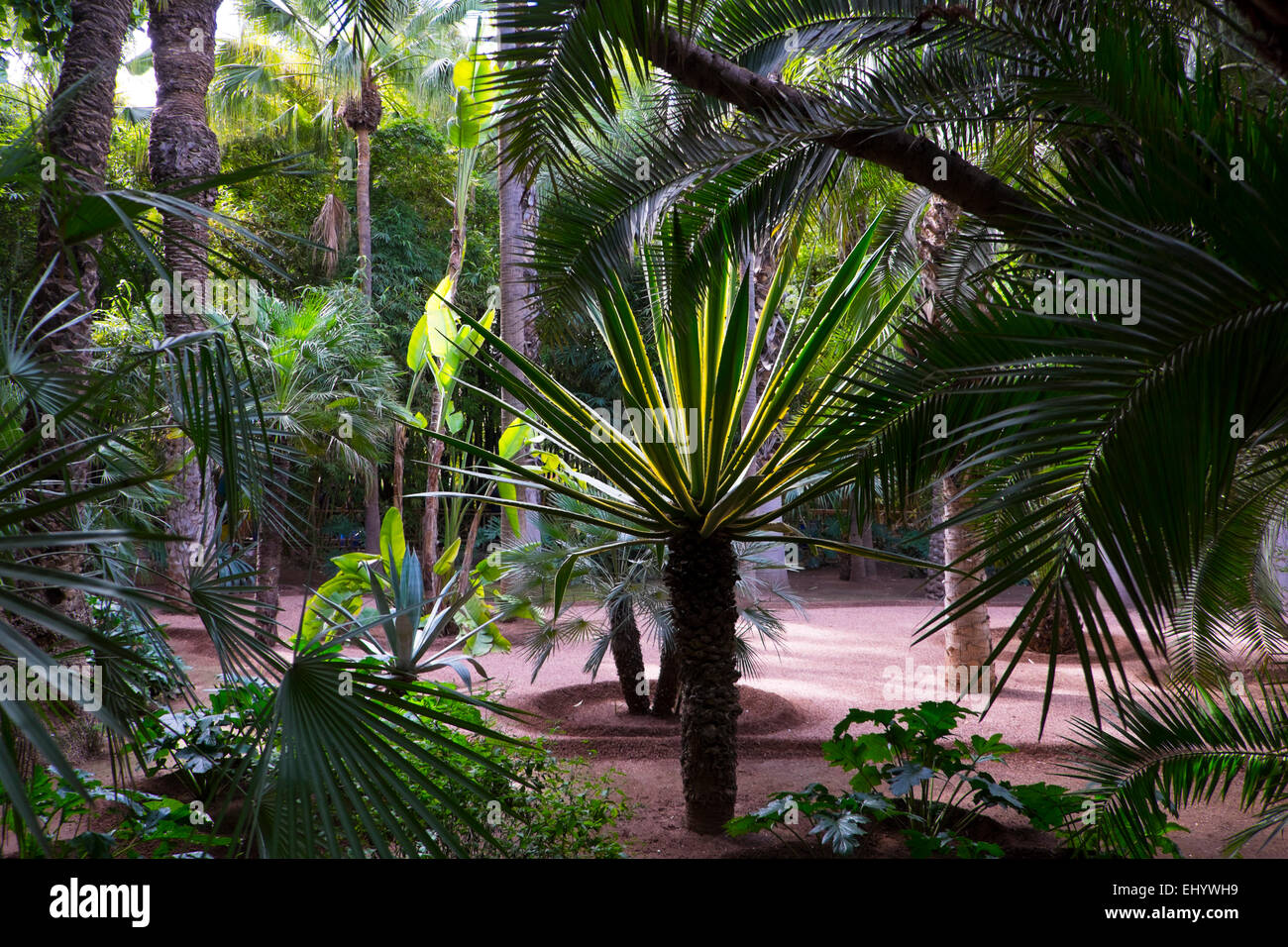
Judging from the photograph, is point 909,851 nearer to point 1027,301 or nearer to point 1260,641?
point 1027,301

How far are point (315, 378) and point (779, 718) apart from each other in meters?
6.71

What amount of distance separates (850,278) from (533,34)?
184 cm

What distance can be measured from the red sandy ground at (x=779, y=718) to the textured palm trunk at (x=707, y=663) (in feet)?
0.73

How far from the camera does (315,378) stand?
1042 cm

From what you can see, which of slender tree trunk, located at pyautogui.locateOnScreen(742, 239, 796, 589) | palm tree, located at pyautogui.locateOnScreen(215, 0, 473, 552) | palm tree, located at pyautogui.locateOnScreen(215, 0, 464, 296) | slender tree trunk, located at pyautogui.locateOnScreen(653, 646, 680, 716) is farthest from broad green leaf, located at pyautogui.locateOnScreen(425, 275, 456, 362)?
palm tree, located at pyautogui.locateOnScreen(215, 0, 464, 296)

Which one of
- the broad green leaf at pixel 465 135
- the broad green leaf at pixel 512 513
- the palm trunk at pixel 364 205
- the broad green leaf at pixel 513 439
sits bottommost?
the broad green leaf at pixel 512 513

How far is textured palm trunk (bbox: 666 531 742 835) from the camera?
14.2ft

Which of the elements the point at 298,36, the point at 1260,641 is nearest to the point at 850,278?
the point at 1260,641

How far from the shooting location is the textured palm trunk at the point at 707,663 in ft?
14.2

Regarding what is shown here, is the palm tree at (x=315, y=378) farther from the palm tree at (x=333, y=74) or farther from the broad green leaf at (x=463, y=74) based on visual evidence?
the palm tree at (x=333, y=74)

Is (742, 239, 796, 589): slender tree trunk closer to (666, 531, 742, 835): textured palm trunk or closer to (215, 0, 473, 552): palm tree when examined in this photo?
(666, 531, 742, 835): textured palm trunk

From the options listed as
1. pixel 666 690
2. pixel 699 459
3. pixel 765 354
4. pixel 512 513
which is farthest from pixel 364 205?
pixel 699 459

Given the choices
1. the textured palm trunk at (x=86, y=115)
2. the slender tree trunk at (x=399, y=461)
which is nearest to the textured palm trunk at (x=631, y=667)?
the slender tree trunk at (x=399, y=461)

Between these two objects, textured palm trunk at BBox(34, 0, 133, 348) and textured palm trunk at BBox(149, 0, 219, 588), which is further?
textured palm trunk at BBox(149, 0, 219, 588)
